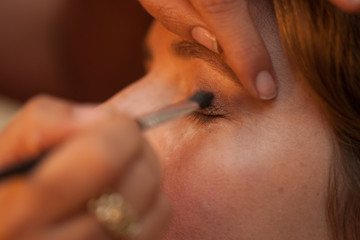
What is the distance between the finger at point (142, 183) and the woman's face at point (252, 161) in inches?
8.7

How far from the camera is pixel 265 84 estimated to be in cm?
54

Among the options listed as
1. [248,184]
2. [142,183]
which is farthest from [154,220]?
[248,184]

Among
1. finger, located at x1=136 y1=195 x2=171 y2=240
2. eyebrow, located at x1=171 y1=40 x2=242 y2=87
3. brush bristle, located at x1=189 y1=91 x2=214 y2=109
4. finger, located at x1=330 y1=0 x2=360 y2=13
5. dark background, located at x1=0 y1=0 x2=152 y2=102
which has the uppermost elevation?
finger, located at x1=330 y1=0 x2=360 y2=13

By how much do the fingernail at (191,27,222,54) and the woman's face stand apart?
31 mm

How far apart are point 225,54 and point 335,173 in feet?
0.75

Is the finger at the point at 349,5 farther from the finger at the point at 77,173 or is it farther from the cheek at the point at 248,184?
the finger at the point at 77,173

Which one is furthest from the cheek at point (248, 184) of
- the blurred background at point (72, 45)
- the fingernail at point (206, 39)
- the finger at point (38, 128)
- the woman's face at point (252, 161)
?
the blurred background at point (72, 45)

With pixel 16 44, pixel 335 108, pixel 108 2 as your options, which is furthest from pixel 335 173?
pixel 16 44

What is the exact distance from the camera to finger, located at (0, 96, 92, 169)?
36 centimetres

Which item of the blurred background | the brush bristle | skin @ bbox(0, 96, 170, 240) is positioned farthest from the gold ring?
the blurred background

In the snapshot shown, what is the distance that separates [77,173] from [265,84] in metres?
0.30

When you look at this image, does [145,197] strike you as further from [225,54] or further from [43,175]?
[225,54]

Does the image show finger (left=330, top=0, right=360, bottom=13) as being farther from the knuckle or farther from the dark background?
the dark background

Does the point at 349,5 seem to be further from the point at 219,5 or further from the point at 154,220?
the point at 154,220
